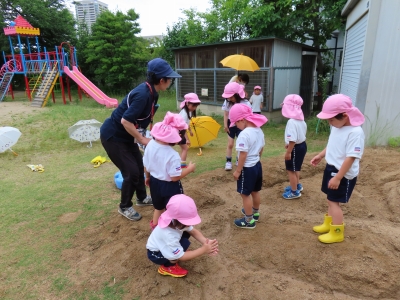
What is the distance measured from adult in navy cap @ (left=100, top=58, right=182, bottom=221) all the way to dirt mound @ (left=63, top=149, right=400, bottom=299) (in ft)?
1.66

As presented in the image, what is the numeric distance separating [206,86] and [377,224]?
9078mm

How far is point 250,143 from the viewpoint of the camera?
3.19m

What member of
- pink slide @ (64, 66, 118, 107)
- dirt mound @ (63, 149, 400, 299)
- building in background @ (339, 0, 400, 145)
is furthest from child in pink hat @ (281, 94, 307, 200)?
pink slide @ (64, 66, 118, 107)

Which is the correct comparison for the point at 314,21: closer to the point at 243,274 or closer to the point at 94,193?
the point at 94,193

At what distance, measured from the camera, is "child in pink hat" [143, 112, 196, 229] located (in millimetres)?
2770

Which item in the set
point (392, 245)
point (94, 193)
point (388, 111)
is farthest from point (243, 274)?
point (388, 111)

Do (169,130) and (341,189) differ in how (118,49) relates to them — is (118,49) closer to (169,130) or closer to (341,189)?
(169,130)

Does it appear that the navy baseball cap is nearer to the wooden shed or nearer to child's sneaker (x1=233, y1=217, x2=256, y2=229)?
child's sneaker (x1=233, y1=217, x2=256, y2=229)

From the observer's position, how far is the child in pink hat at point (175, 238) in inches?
91.0

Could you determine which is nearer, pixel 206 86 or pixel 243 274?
pixel 243 274

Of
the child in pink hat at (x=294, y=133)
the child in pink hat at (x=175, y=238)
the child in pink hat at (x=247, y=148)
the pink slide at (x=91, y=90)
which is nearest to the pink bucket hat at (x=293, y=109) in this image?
the child in pink hat at (x=294, y=133)

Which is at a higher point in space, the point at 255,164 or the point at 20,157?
the point at 255,164

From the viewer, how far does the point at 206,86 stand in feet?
38.5

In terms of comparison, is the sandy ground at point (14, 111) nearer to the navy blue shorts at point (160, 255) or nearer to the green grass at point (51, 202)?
the green grass at point (51, 202)
